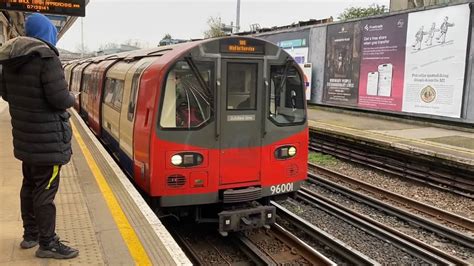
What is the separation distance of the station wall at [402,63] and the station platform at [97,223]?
33.4 ft

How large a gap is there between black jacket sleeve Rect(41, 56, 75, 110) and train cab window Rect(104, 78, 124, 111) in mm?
3923

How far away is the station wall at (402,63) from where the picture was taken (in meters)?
12.4

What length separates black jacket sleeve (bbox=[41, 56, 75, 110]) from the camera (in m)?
3.15

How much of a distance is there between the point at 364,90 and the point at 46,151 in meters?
14.4

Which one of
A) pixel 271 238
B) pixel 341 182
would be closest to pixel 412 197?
pixel 341 182

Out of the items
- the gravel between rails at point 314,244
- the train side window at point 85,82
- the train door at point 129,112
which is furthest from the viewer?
the train side window at point 85,82

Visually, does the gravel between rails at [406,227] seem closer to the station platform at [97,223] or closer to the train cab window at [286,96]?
the train cab window at [286,96]

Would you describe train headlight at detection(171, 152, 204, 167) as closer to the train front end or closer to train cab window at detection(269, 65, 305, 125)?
the train front end

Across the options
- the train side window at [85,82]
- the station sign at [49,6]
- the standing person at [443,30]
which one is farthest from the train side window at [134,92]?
the standing person at [443,30]

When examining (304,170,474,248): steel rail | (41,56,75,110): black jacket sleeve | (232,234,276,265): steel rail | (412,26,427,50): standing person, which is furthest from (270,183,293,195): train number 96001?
(412,26,427,50): standing person

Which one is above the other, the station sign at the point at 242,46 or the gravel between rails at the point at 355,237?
the station sign at the point at 242,46

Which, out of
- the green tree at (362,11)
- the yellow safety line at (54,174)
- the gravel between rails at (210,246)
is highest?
the green tree at (362,11)

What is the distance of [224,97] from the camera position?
5.40 m

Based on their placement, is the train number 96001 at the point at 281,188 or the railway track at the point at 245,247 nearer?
the railway track at the point at 245,247
